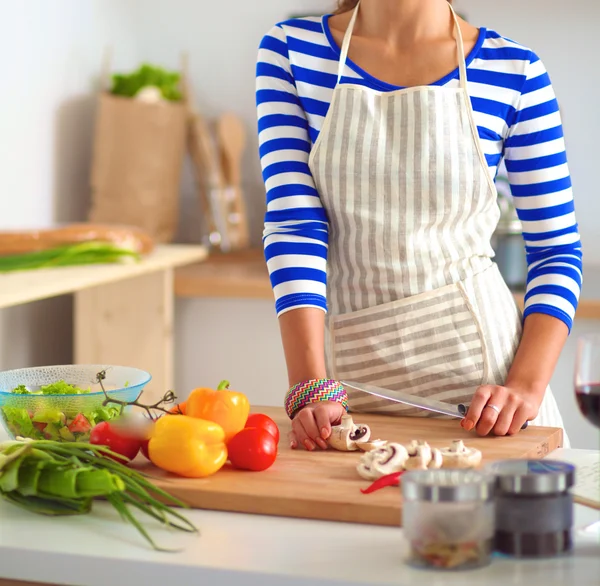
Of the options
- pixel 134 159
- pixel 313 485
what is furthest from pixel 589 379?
pixel 134 159

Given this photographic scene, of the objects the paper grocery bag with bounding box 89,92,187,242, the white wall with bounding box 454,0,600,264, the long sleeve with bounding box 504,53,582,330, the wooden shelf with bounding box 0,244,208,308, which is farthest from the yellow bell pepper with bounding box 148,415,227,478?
the white wall with bounding box 454,0,600,264

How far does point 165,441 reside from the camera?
944 mm

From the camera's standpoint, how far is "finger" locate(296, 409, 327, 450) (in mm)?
1054

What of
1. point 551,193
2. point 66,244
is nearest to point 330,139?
point 551,193

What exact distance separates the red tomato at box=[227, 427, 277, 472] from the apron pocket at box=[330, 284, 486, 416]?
0.37 m

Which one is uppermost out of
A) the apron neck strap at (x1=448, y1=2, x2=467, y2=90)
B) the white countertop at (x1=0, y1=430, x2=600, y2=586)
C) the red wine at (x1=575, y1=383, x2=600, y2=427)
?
the apron neck strap at (x1=448, y1=2, x2=467, y2=90)

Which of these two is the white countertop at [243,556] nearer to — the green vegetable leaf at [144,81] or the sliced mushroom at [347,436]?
the sliced mushroom at [347,436]

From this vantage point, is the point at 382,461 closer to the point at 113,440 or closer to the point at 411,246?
the point at 113,440

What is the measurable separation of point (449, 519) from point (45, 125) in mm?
2220

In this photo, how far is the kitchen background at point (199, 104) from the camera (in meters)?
2.52

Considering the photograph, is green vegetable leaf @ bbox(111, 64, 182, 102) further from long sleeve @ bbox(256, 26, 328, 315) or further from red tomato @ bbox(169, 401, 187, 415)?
red tomato @ bbox(169, 401, 187, 415)

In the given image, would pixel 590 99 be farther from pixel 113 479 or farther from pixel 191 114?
pixel 113 479

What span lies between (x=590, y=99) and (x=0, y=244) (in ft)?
5.91

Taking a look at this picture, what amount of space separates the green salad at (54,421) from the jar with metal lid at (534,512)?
0.47 meters
